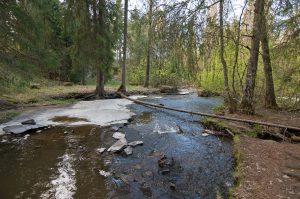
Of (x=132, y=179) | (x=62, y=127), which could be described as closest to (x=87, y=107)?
(x=62, y=127)

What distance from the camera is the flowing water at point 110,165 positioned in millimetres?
4723

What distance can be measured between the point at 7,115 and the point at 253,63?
9.17 meters

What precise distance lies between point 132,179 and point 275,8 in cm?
642

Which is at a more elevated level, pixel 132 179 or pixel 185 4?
pixel 185 4

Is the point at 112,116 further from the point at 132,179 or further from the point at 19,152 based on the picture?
the point at 132,179

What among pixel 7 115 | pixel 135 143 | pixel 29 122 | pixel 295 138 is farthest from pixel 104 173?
pixel 7 115

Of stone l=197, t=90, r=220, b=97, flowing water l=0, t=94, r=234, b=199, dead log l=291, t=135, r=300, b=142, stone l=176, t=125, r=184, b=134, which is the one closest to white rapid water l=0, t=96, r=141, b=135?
flowing water l=0, t=94, r=234, b=199

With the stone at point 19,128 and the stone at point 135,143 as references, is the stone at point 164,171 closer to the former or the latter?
the stone at point 135,143

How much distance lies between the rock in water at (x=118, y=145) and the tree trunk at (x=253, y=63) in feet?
→ 16.5

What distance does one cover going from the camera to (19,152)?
259 inches

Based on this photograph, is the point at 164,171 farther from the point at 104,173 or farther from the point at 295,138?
the point at 295,138

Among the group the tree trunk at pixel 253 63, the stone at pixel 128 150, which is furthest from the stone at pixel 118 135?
the tree trunk at pixel 253 63

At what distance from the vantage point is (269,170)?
5078 mm

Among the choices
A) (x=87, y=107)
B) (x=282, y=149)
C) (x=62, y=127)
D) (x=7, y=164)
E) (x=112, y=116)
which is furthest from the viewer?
(x=87, y=107)
